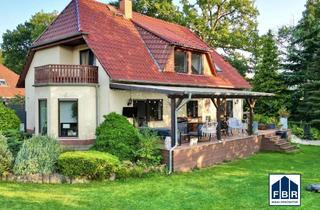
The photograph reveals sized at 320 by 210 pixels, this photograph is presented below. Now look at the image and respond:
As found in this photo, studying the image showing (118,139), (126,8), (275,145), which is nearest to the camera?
(118,139)

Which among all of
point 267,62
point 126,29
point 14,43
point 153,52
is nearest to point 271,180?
point 153,52

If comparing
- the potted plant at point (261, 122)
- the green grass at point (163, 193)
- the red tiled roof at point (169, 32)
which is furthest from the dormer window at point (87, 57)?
the potted plant at point (261, 122)

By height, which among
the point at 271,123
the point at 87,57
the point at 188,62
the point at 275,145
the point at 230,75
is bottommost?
the point at 275,145

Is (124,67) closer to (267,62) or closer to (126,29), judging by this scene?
(126,29)

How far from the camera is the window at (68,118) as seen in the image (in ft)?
63.0

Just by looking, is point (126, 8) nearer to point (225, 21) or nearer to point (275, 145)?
point (275, 145)

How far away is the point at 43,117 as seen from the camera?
795 inches

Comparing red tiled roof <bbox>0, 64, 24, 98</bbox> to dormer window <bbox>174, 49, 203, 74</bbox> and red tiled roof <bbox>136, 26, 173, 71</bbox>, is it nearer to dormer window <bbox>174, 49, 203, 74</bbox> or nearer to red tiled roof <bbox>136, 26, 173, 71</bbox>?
red tiled roof <bbox>136, 26, 173, 71</bbox>

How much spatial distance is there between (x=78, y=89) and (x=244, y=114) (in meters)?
19.6

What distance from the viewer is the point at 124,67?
66.1ft

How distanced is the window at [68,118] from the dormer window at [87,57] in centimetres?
307

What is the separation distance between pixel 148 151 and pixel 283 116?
64.8 ft

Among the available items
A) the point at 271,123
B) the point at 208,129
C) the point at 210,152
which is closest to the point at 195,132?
the point at 208,129

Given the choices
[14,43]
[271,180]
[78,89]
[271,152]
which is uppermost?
[14,43]
